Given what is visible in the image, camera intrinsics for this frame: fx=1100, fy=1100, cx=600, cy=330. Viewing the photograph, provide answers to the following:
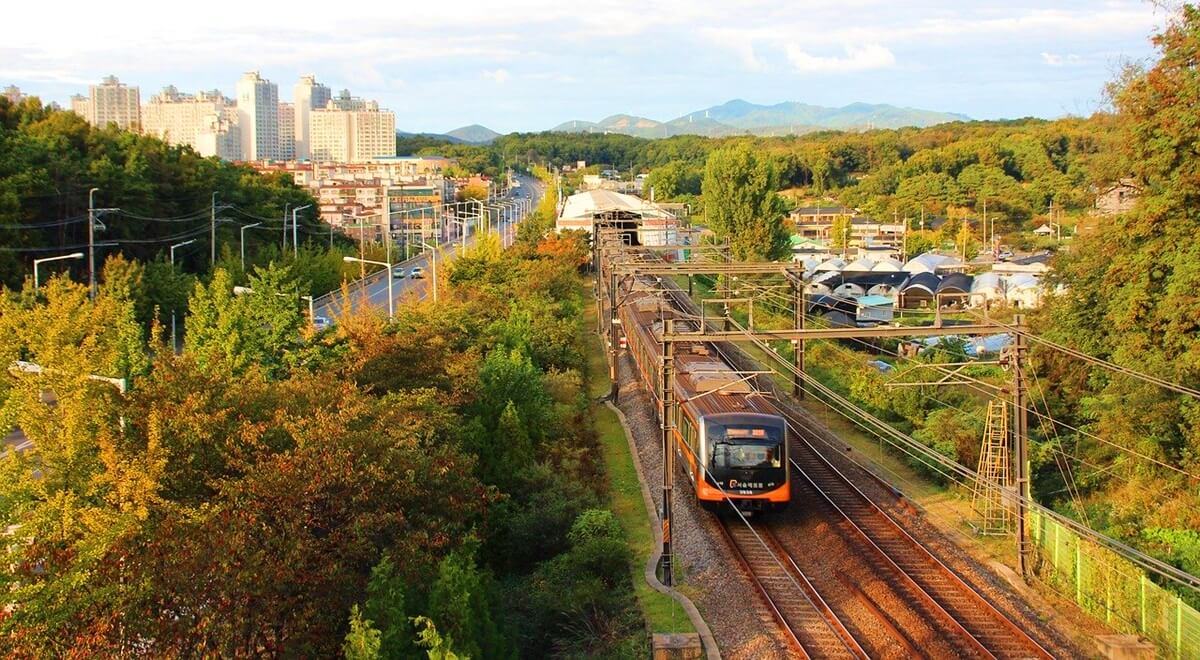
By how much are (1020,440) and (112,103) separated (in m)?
205

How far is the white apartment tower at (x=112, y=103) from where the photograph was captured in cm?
19000

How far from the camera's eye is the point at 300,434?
480 inches

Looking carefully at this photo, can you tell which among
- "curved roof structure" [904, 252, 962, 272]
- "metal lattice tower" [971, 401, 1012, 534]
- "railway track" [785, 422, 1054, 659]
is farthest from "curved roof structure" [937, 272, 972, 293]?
"metal lattice tower" [971, 401, 1012, 534]

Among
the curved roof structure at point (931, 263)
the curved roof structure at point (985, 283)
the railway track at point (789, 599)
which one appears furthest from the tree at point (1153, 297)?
the curved roof structure at point (931, 263)

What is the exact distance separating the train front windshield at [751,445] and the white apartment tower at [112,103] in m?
190

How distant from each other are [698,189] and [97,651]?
362 ft

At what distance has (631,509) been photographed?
64.0 ft

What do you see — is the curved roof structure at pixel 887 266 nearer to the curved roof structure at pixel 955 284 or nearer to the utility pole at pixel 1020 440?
the curved roof structure at pixel 955 284

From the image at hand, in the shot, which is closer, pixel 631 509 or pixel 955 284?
pixel 631 509

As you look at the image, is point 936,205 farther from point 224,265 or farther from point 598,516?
point 598,516

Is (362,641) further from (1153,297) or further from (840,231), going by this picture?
(840,231)

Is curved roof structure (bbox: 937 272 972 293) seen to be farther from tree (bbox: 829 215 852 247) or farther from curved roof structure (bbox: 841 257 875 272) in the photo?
tree (bbox: 829 215 852 247)

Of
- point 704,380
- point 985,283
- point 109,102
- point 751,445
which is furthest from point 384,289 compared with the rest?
point 109,102

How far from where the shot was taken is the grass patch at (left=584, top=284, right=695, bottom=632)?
573 inches
